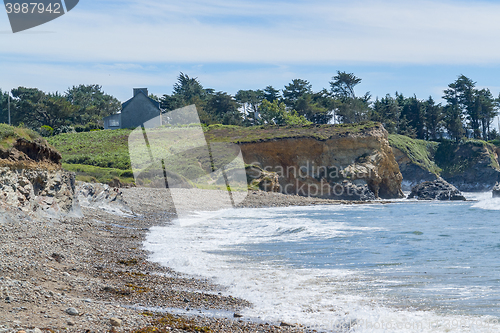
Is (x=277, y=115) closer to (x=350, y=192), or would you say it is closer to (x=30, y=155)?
(x=350, y=192)

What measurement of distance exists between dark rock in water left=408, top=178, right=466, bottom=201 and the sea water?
31.9 metres

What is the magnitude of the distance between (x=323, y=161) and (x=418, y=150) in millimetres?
31531

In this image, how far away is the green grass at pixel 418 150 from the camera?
2746 inches

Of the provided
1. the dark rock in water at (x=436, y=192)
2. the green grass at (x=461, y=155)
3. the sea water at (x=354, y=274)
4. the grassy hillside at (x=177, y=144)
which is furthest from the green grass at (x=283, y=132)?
the sea water at (x=354, y=274)

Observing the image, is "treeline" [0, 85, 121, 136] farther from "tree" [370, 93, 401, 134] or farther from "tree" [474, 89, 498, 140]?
"tree" [474, 89, 498, 140]

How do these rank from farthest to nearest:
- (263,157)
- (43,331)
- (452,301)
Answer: (263,157) → (452,301) → (43,331)

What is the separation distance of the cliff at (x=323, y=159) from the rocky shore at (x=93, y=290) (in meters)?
37.1

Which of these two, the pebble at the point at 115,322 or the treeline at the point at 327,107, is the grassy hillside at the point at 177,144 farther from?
the pebble at the point at 115,322

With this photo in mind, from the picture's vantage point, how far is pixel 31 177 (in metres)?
12.9

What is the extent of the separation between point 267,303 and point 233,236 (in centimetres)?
862

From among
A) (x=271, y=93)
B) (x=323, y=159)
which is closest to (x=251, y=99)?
(x=271, y=93)

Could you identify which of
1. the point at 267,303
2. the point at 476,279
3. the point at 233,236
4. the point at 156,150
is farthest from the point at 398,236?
the point at 156,150

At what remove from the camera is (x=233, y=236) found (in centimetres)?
1522

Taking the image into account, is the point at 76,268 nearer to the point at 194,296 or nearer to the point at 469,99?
the point at 194,296
